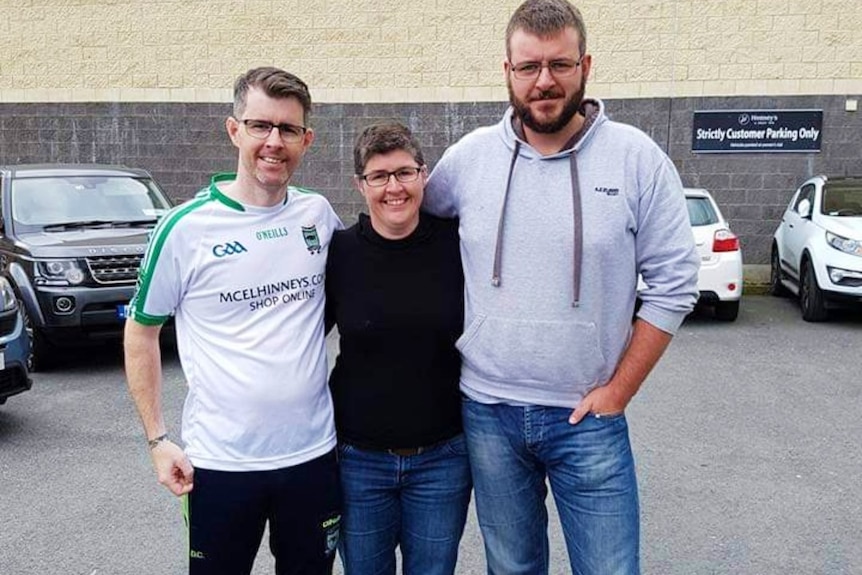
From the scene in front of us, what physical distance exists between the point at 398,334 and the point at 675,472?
306cm

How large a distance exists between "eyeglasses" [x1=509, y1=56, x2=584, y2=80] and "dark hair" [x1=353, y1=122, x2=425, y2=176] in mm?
398

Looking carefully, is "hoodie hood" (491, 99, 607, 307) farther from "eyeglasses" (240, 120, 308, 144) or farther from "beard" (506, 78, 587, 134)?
"eyeglasses" (240, 120, 308, 144)

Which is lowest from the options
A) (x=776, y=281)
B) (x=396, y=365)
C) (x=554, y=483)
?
(x=776, y=281)

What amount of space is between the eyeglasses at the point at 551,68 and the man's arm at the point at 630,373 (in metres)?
0.76

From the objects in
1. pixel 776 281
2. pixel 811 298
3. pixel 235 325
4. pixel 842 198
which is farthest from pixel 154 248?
pixel 776 281

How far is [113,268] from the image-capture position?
7.43 m

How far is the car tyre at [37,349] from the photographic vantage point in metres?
7.48

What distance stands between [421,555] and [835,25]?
1137 cm

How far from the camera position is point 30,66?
13.9 m

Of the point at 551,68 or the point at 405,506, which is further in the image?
the point at 405,506

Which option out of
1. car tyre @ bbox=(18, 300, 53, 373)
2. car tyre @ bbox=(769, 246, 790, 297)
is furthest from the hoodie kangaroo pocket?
car tyre @ bbox=(769, 246, 790, 297)

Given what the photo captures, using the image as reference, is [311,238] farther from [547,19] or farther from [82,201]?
[82,201]

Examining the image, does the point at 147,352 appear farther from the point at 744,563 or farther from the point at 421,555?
the point at 744,563

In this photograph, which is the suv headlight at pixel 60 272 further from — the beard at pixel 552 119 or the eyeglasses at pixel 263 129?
the beard at pixel 552 119
